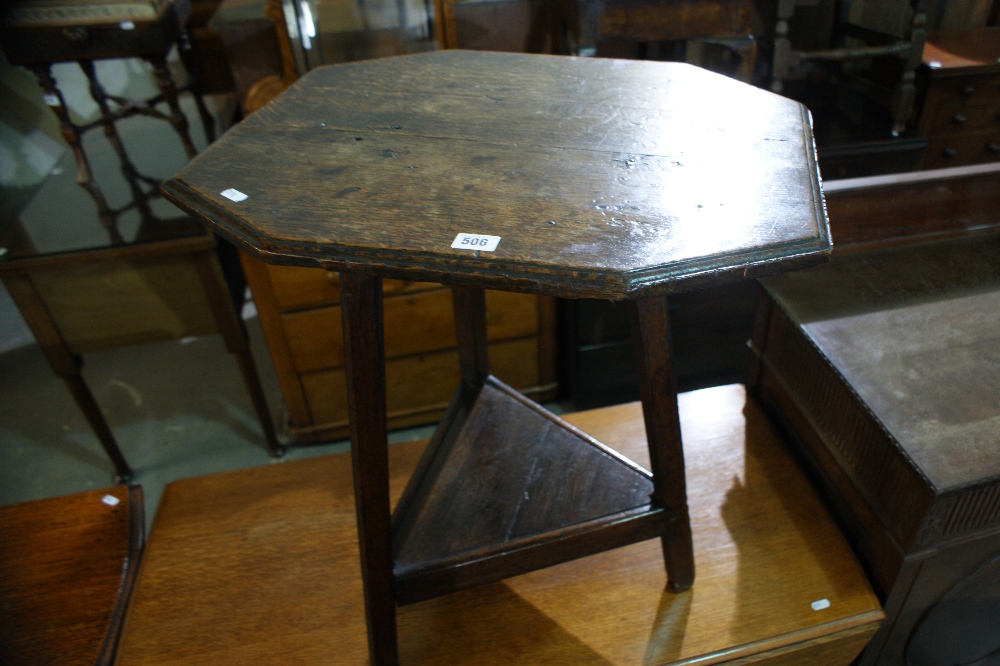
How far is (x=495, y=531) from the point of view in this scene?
3.43 feet

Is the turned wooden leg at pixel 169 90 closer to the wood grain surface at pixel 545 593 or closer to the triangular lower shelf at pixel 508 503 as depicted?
the wood grain surface at pixel 545 593

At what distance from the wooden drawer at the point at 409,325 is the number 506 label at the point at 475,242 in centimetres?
127

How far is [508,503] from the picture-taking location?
3.60 ft

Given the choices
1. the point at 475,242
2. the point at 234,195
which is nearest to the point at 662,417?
the point at 475,242

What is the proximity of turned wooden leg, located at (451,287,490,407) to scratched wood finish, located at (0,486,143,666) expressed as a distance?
→ 740mm

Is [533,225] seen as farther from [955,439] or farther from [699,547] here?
[699,547]

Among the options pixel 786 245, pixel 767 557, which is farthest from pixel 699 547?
pixel 786 245

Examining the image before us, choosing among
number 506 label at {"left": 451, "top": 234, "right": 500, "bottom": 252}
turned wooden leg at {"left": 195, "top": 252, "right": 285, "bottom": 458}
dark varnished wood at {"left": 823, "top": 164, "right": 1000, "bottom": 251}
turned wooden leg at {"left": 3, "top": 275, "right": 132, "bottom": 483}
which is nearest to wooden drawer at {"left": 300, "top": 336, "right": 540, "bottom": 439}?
turned wooden leg at {"left": 195, "top": 252, "right": 285, "bottom": 458}

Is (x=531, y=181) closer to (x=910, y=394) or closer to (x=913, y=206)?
(x=910, y=394)

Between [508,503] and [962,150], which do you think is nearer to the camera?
[508,503]

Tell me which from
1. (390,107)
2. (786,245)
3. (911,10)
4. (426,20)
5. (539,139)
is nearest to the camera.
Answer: (786,245)

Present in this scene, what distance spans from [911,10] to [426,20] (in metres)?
1.51

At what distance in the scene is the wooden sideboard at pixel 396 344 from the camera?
6.04ft

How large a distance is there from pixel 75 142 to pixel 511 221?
71.0 inches
